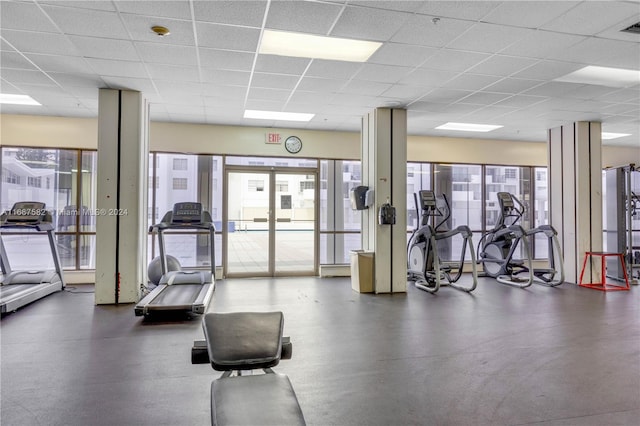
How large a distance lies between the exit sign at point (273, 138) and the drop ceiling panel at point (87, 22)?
4.36 meters

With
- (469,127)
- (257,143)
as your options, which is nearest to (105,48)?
(257,143)

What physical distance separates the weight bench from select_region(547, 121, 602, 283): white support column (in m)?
7.85

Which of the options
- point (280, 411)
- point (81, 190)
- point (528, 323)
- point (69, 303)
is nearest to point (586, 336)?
point (528, 323)

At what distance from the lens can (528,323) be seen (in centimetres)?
498

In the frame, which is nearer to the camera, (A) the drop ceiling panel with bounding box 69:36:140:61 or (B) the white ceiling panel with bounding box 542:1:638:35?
(B) the white ceiling panel with bounding box 542:1:638:35

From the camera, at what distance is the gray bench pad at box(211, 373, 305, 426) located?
5.57 feet

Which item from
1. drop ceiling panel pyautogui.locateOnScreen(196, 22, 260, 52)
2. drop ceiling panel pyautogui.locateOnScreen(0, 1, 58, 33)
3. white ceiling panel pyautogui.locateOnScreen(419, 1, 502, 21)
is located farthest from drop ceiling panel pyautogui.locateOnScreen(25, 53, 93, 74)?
white ceiling panel pyautogui.locateOnScreen(419, 1, 502, 21)

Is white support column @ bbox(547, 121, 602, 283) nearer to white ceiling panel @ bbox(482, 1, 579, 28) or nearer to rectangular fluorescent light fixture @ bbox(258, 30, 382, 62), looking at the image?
white ceiling panel @ bbox(482, 1, 579, 28)

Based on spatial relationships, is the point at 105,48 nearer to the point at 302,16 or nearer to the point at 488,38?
the point at 302,16

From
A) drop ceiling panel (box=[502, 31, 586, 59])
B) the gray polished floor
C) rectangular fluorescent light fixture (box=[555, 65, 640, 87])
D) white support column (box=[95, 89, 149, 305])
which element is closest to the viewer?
the gray polished floor

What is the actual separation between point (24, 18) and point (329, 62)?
324 centimetres

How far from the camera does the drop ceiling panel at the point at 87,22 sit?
3.71m

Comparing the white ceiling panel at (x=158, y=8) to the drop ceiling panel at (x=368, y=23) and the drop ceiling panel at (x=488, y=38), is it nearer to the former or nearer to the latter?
the drop ceiling panel at (x=368, y=23)

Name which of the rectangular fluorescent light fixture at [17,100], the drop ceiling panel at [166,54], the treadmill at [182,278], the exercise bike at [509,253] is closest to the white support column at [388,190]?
the exercise bike at [509,253]
